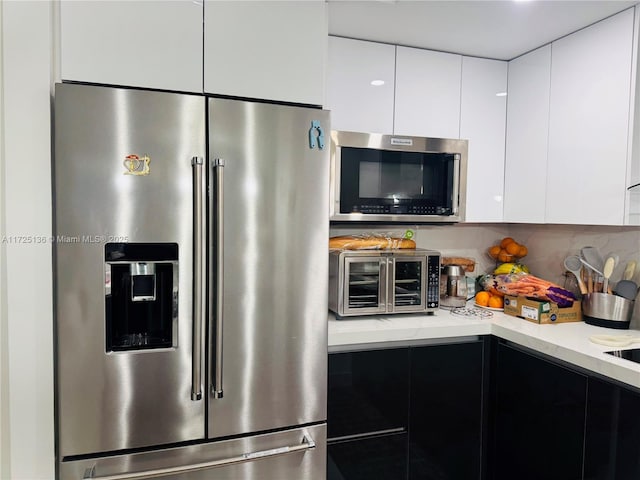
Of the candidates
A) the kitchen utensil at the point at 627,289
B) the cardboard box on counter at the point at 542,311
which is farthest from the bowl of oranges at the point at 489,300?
the kitchen utensil at the point at 627,289

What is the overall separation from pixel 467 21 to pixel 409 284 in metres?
1.21

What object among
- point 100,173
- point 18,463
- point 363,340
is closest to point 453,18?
point 363,340

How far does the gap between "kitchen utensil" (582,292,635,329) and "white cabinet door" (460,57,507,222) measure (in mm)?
611

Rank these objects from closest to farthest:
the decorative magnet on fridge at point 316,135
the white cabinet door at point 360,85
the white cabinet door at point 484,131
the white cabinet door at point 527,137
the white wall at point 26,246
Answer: the white wall at point 26,246
the decorative magnet on fridge at point 316,135
the white cabinet door at point 360,85
the white cabinet door at point 527,137
the white cabinet door at point 484,131

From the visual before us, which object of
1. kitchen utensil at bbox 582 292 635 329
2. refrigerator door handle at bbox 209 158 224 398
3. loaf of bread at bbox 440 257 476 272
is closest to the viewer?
refrigerator door handle at bbox 209 158 224 398

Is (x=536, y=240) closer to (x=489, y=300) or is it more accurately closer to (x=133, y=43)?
(x=489, y=300)

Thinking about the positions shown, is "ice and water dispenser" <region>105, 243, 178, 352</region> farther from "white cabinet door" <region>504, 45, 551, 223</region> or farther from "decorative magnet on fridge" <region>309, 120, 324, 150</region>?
"white cabinet door" <region>504, 45, 551, 223</region>

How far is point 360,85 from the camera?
6.75 ft

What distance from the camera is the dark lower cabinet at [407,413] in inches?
68.4

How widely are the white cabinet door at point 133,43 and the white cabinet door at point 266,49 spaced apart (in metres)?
Result: 0.06

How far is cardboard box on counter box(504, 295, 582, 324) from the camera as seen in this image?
1.98 meters

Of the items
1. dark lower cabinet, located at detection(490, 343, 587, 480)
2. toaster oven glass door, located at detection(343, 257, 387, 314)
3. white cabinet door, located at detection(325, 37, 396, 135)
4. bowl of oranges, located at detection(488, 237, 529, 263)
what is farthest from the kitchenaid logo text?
bowl of oranges, located at detection(488, 237, 529, 263)

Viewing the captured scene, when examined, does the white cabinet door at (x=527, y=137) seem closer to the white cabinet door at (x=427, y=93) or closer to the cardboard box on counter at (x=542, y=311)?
the white cabinet door at (x=427, y=93)

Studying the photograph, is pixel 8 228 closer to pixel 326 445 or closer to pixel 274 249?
pixel 274 249
